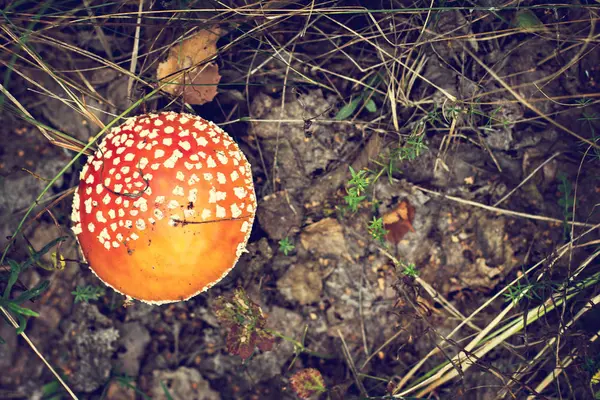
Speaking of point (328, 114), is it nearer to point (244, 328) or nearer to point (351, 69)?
point (351, 69)

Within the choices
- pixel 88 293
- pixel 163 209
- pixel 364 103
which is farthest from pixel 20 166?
pixel 364 103

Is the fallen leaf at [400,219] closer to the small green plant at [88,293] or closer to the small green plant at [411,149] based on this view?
the small green plant at [411,149]

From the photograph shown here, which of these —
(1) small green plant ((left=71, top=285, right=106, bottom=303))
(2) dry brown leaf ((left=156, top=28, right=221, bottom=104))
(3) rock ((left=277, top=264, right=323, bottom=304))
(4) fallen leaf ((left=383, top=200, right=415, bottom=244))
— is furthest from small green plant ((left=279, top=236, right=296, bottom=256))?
(1) small green plant ((left=71, top=285, right=106, bottom=303))

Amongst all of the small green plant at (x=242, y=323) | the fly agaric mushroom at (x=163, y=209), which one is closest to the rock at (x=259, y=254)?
the small green plant at (x=242, y=323)

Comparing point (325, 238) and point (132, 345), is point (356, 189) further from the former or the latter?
point (132, 345)

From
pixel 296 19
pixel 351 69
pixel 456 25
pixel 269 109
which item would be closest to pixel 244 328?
pixel 269 109

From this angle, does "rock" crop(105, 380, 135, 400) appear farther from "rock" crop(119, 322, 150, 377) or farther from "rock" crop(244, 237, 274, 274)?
"rock" crop(244, 237, 274, 274)
